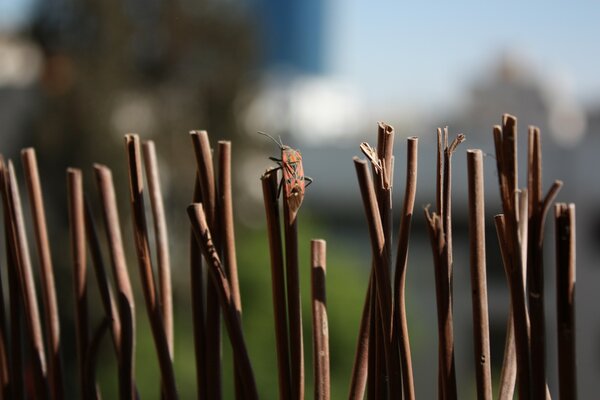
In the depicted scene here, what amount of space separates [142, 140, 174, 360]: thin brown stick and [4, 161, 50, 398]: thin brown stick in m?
0.06

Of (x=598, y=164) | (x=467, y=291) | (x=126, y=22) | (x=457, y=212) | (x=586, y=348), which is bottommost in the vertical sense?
(x=586, y=348)

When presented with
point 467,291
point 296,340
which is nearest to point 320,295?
point 296,340

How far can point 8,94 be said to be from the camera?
22.7ft

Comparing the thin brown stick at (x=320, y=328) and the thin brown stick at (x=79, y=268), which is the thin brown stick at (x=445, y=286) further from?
the thin brown stick at (x=79, y=268)

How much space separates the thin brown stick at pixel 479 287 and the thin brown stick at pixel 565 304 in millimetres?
30

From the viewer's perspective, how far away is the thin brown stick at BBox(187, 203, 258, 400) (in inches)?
14.1

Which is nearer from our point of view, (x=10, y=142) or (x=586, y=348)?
(x=10, y=142)

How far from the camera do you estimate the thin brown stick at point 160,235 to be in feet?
1.34

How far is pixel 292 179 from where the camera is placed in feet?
1.21

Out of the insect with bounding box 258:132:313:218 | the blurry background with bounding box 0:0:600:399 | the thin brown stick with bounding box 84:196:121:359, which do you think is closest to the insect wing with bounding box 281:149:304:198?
the insect with bounding box 258:132:313:218

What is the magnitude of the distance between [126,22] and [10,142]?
1277mm

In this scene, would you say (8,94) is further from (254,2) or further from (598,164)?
(598,164)

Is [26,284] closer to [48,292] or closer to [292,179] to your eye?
[48,292]

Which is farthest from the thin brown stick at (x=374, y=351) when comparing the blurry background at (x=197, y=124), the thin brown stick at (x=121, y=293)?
the blurry background at (x=197, y=124)
